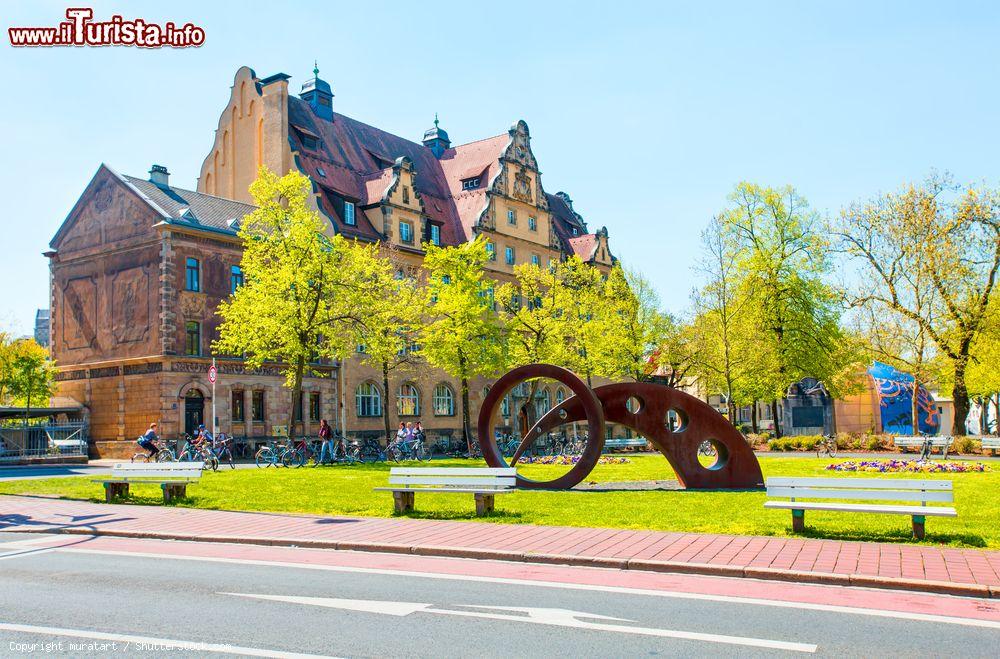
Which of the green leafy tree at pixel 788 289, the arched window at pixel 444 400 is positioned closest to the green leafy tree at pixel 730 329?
the green leafy tree at pixel 788 289

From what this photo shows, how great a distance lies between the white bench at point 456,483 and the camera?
595 inches

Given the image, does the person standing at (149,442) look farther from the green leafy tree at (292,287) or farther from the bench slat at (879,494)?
the bench slat at (879,494)

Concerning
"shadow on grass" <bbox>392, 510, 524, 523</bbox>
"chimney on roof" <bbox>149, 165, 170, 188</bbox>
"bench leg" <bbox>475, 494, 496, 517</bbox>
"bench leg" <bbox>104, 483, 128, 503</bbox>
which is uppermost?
"chimney on roof" <bbox>149, 165, 170, 188</bbox>

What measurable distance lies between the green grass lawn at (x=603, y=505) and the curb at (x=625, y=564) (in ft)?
9.18

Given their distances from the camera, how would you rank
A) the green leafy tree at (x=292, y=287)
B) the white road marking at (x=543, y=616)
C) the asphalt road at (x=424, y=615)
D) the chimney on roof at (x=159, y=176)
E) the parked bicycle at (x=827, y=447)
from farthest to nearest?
the chimney on roof at (x=159, y=176)
the parked bicycle at (x=827, y=447)
the green leafy tree at (x=292, y=287)
the white road marking at (x=543, y=616)
the asphalt road at (x=424, y=615)

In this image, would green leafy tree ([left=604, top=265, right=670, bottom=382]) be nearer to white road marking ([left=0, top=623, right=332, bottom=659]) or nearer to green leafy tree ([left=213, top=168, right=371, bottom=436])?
green leafy tree ([left=213, top=168, right=371, bottom=436])

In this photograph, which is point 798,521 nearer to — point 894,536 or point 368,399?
point 894,536

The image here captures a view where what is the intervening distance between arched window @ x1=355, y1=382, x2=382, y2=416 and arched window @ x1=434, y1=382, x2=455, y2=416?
4809 millimetres

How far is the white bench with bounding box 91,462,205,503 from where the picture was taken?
18203mm

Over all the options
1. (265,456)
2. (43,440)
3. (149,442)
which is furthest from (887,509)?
(43,440)

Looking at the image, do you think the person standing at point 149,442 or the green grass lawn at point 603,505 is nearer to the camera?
the green grass lawn at point 603,505

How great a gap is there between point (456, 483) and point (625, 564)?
537 cm

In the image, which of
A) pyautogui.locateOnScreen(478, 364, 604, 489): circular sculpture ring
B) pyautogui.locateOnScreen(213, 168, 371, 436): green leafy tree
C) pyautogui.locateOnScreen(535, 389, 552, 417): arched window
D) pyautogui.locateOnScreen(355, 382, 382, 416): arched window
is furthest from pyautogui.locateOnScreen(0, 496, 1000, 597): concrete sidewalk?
pyautogui.locateOnScreen(535, 389, 552, 417): arched window

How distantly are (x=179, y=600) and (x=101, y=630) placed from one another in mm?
1337
